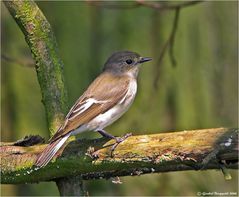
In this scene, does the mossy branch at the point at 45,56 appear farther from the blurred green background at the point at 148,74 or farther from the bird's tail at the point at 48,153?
the blurred green background at the point at 148,74

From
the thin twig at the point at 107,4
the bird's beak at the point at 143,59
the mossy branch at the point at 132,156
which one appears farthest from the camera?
the bird's beak at the point at 143,59

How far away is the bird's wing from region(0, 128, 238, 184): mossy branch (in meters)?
0.27

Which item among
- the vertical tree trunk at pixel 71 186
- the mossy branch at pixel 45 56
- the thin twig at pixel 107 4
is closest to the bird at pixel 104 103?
the mossy branch at pixel 45 56

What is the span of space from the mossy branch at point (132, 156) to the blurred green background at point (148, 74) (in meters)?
1.56

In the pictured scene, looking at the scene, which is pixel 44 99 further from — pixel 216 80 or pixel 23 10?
pixel 216 80

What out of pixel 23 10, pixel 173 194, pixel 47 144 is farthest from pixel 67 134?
pixel 173 194

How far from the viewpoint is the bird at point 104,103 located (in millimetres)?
4048

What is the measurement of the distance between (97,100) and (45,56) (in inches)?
22.0

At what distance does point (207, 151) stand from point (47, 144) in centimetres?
113

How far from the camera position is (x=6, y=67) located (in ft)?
18.9

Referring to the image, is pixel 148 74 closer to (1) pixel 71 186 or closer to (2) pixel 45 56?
(2) pixel 45 56

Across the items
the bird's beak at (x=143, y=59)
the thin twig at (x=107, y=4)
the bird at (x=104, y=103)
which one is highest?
the thin twig at (x=107, y=4)

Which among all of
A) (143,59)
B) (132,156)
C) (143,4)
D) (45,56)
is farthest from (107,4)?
(132,156)

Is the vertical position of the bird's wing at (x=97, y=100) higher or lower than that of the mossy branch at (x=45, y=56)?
lower
